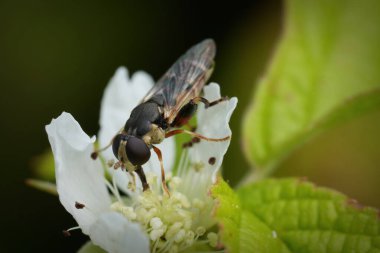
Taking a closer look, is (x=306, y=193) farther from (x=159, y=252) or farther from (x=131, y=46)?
(x=131, y=46)

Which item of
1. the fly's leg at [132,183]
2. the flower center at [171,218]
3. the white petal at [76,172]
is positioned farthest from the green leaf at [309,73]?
the white petal at [76,172]

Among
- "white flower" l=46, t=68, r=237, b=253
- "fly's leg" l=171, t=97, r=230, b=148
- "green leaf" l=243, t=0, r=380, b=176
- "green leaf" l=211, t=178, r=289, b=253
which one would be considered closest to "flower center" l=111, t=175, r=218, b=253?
"white flower" l=46, t=68, r=237, b=253

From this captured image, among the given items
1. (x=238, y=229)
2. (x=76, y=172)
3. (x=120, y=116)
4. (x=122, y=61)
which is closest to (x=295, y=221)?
(x=238, y=229)

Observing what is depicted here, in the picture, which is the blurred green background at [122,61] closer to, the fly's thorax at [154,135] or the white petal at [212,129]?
the white petal at [212,129]

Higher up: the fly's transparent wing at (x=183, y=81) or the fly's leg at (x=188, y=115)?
the fly's transparent wing at (x=183, y=81)

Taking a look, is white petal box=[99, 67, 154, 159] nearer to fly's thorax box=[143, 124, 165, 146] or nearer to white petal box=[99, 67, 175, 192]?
white petal box=[99, 67, 175, 192]

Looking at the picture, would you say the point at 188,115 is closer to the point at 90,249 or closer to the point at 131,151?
the point at 131,151
